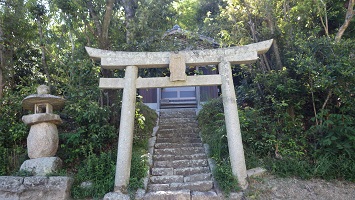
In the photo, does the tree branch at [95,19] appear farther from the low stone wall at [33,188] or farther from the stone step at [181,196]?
the stone step at [181,196]

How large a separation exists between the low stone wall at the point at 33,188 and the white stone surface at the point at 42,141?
68 cm

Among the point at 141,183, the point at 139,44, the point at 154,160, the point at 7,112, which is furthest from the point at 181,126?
the point at 7,112

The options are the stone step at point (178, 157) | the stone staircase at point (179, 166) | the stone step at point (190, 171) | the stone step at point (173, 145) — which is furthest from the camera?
the stone step at point (173, 145)

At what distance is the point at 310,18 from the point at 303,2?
0.73 meters

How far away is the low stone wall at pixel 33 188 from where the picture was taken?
520 cm

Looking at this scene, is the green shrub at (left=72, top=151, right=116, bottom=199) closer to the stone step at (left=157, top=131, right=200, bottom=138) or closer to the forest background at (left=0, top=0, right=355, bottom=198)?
the forest background at (left=0, top=0, right=355, bottom=198)

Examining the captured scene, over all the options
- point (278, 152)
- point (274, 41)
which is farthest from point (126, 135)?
point (274, 41)

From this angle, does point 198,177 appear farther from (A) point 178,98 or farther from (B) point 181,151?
(A) point 178,98

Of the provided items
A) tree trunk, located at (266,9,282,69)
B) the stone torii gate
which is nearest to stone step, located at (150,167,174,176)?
the stone torii gate

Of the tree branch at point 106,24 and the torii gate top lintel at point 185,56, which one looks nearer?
the torii gate top lintel at point 185,56

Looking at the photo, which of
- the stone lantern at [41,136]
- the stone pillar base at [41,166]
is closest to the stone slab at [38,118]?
the stone lantern at [41,136]

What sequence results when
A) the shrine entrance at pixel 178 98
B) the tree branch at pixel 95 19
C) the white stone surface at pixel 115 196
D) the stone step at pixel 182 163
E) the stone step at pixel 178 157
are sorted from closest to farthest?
the white stone surface at pixel 115 196, the stone step at pixel 182 163, the stone step at pixel 178 157, the tree branch at pixel 95 19, the shrine entrance at pixel 178 98

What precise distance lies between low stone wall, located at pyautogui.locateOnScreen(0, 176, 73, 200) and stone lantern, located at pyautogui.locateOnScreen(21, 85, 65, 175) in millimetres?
289

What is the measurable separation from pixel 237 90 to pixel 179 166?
4.39 meters
